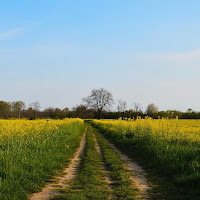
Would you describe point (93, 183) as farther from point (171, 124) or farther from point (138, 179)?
point (171, 124)

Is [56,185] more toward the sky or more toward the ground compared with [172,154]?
more toward the ground

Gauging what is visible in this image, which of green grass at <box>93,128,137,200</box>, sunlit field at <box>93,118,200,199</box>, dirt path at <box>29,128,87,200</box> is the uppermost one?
sunlit field at <box>93,118,200,199</box>

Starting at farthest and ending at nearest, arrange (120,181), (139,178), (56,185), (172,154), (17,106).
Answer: (17,106) → (172,154) → (139,178) → (120,181) → (56,185)

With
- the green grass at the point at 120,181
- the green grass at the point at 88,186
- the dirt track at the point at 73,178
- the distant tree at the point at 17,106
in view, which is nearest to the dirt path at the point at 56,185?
the dirt track at the point at 73,178

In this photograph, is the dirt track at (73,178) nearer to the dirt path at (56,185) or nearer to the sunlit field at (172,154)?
the dirt path at (56,185)

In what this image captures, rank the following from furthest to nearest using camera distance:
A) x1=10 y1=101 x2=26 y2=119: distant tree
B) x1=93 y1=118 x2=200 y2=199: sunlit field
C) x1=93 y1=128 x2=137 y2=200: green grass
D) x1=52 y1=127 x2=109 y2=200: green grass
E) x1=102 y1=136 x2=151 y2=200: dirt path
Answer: x1=10 y1=101 x2=26 y2=119: distant tree → x1=93 y1=118 x2=200 y2=199: sunlit field → x1=102 y1=136 x2=151 y2=200: dirt path → x1=93 y1=128 x2=137 y2=200: green grass → x1=52 y1=127 x2=109 y2=200: green grass

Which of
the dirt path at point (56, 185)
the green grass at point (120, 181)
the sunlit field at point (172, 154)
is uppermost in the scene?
the sunlit field at point (172, 154)

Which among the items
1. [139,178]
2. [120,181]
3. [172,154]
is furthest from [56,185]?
[172,154]

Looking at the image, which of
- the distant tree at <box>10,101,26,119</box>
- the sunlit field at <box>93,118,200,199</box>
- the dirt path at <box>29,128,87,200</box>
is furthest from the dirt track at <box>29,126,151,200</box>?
the distant tree at <box>10,101,26,119</box>

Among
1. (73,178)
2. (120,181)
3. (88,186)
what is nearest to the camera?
(88,186)

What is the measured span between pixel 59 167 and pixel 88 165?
1272mm

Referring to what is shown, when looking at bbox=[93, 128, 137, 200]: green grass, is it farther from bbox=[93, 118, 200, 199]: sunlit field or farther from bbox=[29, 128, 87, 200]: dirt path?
bbox=[29, 128, 87, 200]: dirt path

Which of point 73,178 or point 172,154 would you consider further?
point 172,154

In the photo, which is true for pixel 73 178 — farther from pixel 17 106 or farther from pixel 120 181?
pixel 17 106
